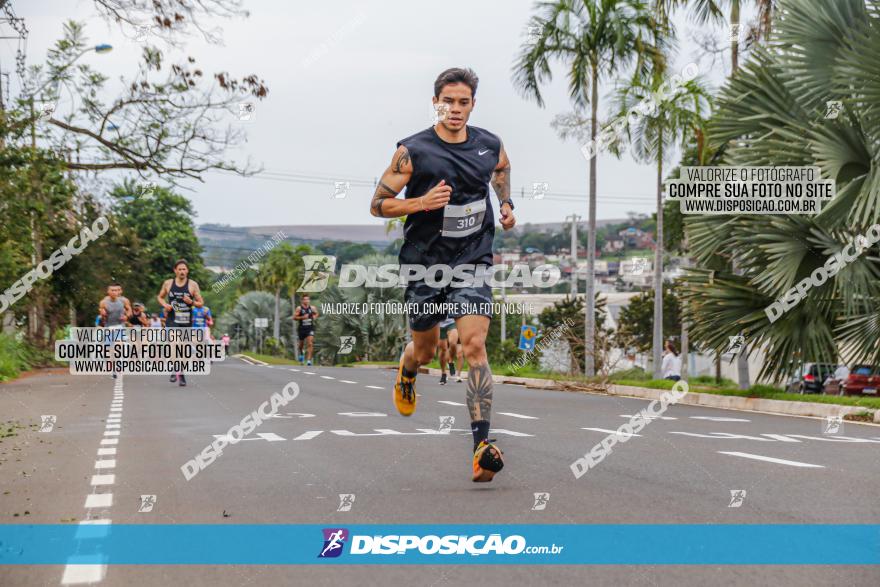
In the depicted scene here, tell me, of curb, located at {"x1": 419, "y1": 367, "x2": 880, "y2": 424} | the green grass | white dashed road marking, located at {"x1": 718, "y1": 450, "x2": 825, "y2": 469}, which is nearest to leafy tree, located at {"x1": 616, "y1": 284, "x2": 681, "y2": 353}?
the green grass

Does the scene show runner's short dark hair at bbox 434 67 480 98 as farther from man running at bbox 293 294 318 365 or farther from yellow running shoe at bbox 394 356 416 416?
man running at bbox 293 294 318 365

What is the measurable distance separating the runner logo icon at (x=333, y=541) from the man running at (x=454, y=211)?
167 cm

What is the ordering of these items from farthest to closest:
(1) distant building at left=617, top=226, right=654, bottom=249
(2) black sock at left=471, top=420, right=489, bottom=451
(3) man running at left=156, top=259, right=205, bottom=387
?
(1) distant building at left=617, top=226, right=654, bottom=249, (3) man running at left=156, top=259, right=205, bottom=387, (2) black sock at left=471, top=420, right=489, bottom=451

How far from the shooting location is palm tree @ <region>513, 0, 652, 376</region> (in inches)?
1118

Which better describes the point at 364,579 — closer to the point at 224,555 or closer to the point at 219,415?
the point at 224,555

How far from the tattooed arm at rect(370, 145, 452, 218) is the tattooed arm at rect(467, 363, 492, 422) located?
1.05 m

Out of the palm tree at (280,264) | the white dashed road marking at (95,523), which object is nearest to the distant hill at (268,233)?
the palm tree at (280,264)

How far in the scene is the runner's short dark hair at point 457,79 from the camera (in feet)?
23.7

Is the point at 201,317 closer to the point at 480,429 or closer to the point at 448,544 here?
the point at 480,429

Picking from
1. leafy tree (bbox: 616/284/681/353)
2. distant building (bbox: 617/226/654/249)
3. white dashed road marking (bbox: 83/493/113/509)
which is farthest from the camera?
distant building (bbox: 617/226/654/249)

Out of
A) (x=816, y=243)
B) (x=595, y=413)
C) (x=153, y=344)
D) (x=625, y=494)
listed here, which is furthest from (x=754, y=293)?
(x=153, y=344)

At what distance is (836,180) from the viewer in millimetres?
13922

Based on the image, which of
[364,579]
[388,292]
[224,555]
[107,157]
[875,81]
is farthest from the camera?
[388,292]

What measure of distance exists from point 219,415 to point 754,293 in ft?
23.2
